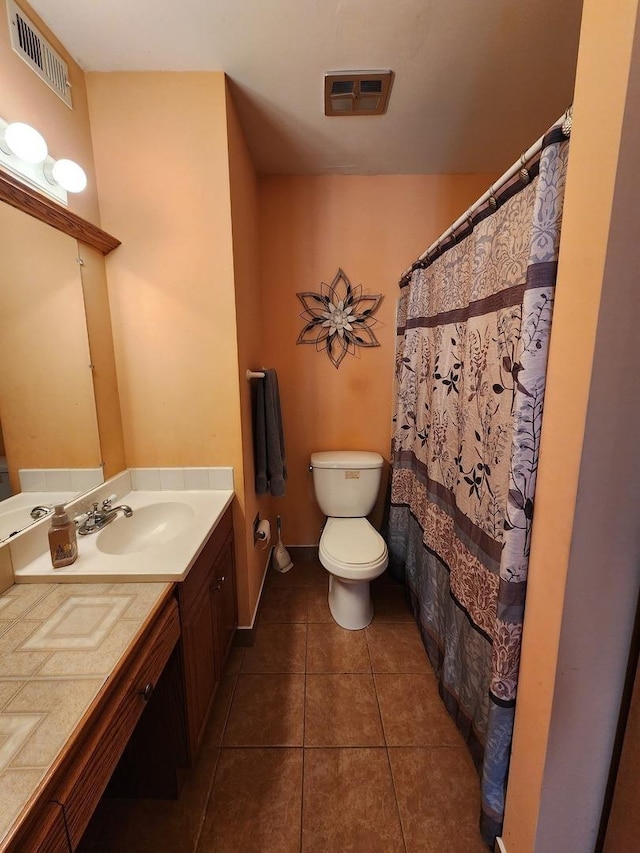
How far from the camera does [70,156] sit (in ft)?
4.09

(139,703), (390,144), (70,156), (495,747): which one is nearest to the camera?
(139,703)

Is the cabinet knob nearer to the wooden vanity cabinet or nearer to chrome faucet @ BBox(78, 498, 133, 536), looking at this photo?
the wooden vanity cabinet

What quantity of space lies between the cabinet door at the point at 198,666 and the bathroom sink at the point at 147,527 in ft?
0.98

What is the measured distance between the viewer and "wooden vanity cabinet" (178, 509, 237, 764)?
107 centimetres

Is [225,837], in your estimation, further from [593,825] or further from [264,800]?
[593,825]

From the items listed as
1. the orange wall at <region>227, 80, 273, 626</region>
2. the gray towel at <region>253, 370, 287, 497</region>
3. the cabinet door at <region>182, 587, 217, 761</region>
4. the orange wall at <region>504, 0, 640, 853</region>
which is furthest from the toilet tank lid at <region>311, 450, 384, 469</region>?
the orange wall at <region>504, 0, 640, 853</region>

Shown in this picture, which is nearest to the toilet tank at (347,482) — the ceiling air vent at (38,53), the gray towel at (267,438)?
the gray towel at (267,438)

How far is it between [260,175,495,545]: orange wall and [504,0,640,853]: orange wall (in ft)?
4.73

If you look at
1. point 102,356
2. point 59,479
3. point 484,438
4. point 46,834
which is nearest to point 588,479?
point 484,438

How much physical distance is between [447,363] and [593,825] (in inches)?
53.3

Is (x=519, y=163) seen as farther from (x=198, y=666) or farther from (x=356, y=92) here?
(x=198, y=666)

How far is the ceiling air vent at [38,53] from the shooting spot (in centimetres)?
103

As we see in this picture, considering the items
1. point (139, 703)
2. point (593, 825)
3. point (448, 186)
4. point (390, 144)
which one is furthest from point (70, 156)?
point (593, 825)

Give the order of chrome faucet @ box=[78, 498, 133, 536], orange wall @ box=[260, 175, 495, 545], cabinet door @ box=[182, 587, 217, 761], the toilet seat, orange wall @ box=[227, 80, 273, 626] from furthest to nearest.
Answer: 1. orange wall @ box=[260, 175, 495, 545]
2. the toilet seat
3. orange wall @ box=[227, 80, 273, 626]
4. chrome faucet @ box=[78, 498, 133, 536]
5. cabinet door @ box=[182, 587, 217, 761]
